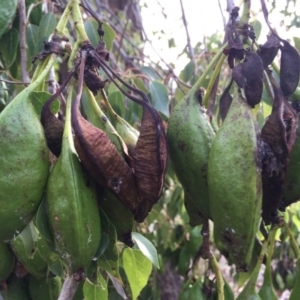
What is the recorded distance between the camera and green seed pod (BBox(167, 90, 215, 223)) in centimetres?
93

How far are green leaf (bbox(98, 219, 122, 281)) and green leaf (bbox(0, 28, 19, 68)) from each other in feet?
3.77

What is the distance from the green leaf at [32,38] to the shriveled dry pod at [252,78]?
1330 millimetres

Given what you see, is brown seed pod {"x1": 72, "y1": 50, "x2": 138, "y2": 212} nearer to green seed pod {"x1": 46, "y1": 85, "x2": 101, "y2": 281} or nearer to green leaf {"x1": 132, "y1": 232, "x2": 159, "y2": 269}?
green seed pod {"x1": 46, "y1": 85, "x2": 101, "y2": 281}

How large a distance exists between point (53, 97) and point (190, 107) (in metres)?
0.28

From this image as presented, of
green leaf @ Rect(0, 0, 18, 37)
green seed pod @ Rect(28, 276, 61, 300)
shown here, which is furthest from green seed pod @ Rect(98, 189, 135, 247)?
green seed pod @ Rect(28, 276, 61, 300)

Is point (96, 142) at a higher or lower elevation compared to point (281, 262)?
higher

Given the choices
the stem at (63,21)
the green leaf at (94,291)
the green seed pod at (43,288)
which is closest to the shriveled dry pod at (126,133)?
the stem at (63,21)

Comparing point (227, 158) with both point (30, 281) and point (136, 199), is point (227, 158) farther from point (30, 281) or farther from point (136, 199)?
point (30, 281)

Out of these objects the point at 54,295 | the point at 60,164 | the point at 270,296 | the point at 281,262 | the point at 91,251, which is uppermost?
the point at 60,164

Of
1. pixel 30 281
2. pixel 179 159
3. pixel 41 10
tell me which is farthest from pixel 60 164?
pixel 41 10

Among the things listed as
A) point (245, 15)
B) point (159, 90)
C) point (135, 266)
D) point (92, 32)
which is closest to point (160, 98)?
point (159, 90)

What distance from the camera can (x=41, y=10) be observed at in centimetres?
228

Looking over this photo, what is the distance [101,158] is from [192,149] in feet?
0.63

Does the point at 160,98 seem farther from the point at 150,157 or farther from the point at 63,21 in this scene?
the point at 150,157
